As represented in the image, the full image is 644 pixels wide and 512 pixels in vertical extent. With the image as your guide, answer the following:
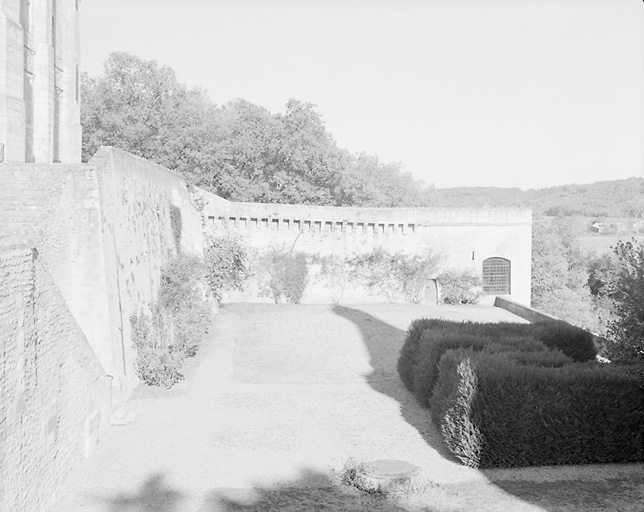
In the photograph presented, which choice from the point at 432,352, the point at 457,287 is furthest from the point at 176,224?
the point at 457,287

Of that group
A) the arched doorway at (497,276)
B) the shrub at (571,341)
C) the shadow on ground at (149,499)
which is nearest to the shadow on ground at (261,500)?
the shadow on ground at (149,499)

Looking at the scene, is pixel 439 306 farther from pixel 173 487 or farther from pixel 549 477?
pixel 173 487

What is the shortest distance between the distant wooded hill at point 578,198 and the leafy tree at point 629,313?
74528 millimetres

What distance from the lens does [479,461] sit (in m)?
11.9

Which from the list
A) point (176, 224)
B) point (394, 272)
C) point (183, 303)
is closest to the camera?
point (183, 303)

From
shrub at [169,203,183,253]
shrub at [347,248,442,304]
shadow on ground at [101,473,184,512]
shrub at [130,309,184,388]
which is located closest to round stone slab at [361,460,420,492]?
shadow on ground at [101,473,184,512]

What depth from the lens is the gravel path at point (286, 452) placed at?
1018cm

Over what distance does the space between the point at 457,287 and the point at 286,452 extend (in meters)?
20.9

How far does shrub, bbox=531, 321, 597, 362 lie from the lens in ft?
54.8

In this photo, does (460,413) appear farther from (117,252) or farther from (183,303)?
(183,303)

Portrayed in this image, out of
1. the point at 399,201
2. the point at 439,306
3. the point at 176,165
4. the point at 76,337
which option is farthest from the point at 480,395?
the point at 399,201

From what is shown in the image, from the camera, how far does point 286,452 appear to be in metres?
12.3

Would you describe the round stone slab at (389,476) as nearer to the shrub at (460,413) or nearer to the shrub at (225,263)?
the shrub at (460,413)

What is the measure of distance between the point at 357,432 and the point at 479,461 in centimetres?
256
